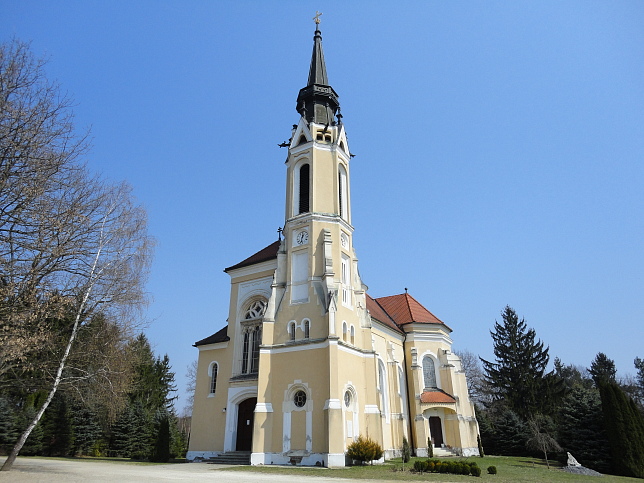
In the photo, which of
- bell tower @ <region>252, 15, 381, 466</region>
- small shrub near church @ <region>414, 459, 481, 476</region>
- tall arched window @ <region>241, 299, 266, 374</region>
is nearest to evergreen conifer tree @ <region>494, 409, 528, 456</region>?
bell tower @ <region>252, 15, 381, 466</region>

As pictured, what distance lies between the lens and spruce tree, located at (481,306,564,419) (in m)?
41.8

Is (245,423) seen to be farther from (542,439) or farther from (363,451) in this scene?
(542,439)

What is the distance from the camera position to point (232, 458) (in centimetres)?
2289

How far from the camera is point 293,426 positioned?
855 inches

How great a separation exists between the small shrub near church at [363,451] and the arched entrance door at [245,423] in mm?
6704

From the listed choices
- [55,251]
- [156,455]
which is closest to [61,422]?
[156,455]

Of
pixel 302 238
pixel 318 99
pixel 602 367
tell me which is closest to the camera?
pixel 302 238

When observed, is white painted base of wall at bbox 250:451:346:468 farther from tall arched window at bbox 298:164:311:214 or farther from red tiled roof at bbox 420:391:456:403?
tall arched window at bbox 298:164:311:214

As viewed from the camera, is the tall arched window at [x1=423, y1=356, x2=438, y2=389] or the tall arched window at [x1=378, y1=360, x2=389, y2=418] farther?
the tall arched window at [x1=423, y1=356, x2=438, y2=389]

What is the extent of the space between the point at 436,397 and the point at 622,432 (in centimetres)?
1155

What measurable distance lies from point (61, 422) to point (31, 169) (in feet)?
86.6

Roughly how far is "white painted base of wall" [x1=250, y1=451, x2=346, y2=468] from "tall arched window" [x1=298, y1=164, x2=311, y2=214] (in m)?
13.9

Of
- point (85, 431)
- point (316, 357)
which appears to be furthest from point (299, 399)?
point (85, 431)

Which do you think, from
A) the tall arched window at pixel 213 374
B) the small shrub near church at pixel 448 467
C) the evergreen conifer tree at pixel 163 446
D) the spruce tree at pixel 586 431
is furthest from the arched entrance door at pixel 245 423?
the spruce tree at pixel 586 431
